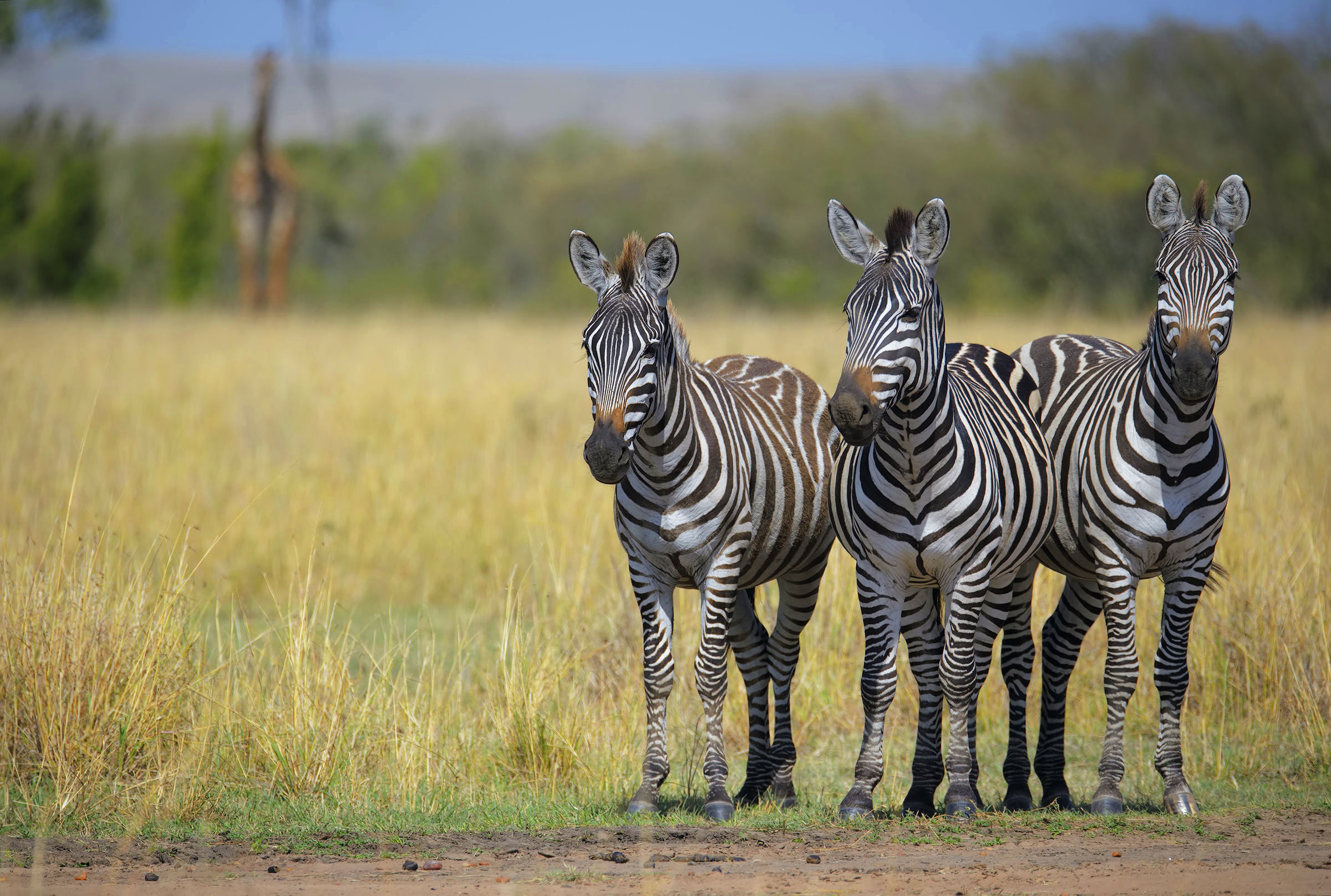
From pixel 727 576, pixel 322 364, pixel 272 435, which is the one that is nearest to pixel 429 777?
pixel 727 576

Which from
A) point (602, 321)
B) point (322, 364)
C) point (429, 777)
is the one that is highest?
point (322, 364)

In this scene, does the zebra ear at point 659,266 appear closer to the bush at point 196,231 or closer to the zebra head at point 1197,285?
the zebra head at point 1197,285

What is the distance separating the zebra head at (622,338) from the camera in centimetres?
480

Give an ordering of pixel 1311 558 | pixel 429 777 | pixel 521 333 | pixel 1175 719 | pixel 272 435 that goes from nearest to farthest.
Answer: pixel 1175 719 → pixel 429 777 → pixel 1311 558 → pixel 272 435 → pixel 521 333

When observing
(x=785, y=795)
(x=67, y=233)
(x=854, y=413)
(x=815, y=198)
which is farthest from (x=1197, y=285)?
(x=67, y=233)

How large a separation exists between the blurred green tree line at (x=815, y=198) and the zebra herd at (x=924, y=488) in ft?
58.9

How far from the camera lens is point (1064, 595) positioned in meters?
5.98

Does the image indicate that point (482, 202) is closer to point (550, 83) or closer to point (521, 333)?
point (521, 333)

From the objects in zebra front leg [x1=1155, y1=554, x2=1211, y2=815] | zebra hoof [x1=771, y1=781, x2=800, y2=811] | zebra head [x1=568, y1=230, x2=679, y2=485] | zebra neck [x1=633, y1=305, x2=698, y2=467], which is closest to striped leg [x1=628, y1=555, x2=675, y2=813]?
zebra neck [x1=633, y1=305, x2=698, y2=467]

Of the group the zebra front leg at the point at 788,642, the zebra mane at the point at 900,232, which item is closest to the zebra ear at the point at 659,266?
the zebra mane at the point at 900,232

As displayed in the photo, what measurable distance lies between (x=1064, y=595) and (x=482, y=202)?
137 ft

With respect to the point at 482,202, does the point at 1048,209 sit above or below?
below

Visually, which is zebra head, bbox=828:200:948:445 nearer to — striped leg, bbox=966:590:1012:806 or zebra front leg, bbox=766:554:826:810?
striped leg, bbox=966:590:1012:806

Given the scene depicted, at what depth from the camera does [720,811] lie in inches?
210
